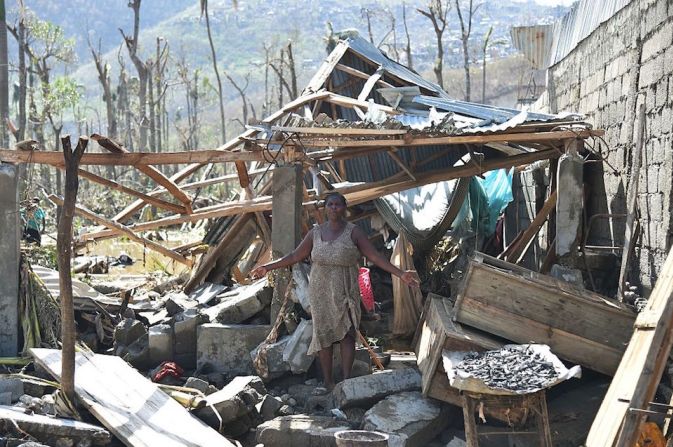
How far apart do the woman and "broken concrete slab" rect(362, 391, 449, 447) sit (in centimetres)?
80

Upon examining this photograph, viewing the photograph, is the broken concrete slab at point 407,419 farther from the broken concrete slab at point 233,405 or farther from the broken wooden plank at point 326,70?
the broken wooden plank at point 326,70

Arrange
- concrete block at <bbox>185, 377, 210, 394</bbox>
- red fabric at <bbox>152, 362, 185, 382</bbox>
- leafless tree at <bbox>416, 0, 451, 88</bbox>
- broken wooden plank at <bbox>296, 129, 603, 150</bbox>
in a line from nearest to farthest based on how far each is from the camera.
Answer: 1. concrete block at <bbox>185, 377, 210, 394</bbox>
2. red fabric at <bbox>152, 362, 185, 382</bbox>
3. broken wooden plank at <bbox>296, 129, 603, 150</bbox>
4. leafless tree at <bbox>416, 0, 451, 88</bbox>

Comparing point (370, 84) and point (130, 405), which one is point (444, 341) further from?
point (370, 84)

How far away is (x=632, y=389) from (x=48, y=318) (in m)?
5.59

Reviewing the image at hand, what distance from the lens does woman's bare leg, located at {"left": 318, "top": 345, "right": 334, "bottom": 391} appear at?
23.5 feet

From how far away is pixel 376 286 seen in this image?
12078 mm

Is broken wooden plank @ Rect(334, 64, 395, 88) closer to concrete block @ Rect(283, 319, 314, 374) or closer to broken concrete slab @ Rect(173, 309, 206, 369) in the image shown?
broken concrete slab @ Rect(173, 309, 206, 369)

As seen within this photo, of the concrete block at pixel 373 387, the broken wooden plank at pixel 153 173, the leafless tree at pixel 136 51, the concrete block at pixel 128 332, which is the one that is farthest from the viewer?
the leafless tree at pixel 136 51

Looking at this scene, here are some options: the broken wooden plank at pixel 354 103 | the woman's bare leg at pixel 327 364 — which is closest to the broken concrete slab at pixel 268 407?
the woman's bare leg at pixel 327 364

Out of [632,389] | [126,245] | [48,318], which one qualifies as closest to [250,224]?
[48,318]

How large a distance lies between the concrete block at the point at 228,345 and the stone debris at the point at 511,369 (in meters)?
2.60

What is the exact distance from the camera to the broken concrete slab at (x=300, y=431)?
20.0 feet

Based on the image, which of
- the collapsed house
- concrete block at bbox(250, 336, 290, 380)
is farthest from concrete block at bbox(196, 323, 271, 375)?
concrete block at bbox(250, 336, 290, 380)

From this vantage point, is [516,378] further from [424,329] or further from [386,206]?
[386,206]
